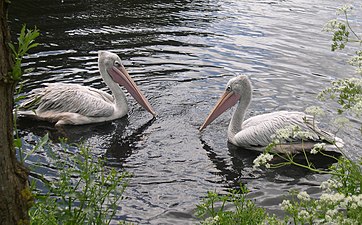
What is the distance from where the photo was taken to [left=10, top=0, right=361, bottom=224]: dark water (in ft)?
19.3

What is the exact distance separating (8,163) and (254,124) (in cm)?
461

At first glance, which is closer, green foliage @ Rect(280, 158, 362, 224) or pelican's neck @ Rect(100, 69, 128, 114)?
green foliage @ Rect(280, 158, 362, 224)

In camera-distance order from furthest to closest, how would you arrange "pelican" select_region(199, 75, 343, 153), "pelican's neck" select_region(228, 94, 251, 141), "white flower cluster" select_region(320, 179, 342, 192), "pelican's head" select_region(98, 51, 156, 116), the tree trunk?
"pelican's head" select_region(98, 51, 156, 116)
"pelican's neck" select_region(228, 94, 251, 141)
"pelican" select_region(199, 75, 343, 153)
"white flower cluster" select_region(320, 179, 342, 192)
the tree trunk

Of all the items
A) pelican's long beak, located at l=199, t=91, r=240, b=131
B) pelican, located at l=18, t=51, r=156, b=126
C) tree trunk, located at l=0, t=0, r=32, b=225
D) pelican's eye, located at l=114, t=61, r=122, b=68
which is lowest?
pelican, located at l=18, t=51, r=156, b=126

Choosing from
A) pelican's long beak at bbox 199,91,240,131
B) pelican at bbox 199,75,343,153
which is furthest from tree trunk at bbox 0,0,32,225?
pelican's long beak at bbox 199,91,240,131

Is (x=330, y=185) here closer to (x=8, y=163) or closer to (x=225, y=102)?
(x=8, y=163)

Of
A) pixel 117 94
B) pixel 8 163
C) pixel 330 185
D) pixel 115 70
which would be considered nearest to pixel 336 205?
pixel 330 185

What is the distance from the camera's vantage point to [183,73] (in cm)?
888

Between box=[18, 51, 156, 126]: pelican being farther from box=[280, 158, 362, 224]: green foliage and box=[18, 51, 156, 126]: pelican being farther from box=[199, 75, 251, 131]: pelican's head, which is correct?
box=[280, 158, 362, 224]: green foliage

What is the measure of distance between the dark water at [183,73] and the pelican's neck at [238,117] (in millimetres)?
200

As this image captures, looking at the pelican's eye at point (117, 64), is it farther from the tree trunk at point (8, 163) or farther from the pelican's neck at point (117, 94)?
the tree trunk at point (8, 163)

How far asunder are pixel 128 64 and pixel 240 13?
4632 mm

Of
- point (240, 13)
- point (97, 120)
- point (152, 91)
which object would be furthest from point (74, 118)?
point (240, 13)

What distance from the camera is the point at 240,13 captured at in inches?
512
